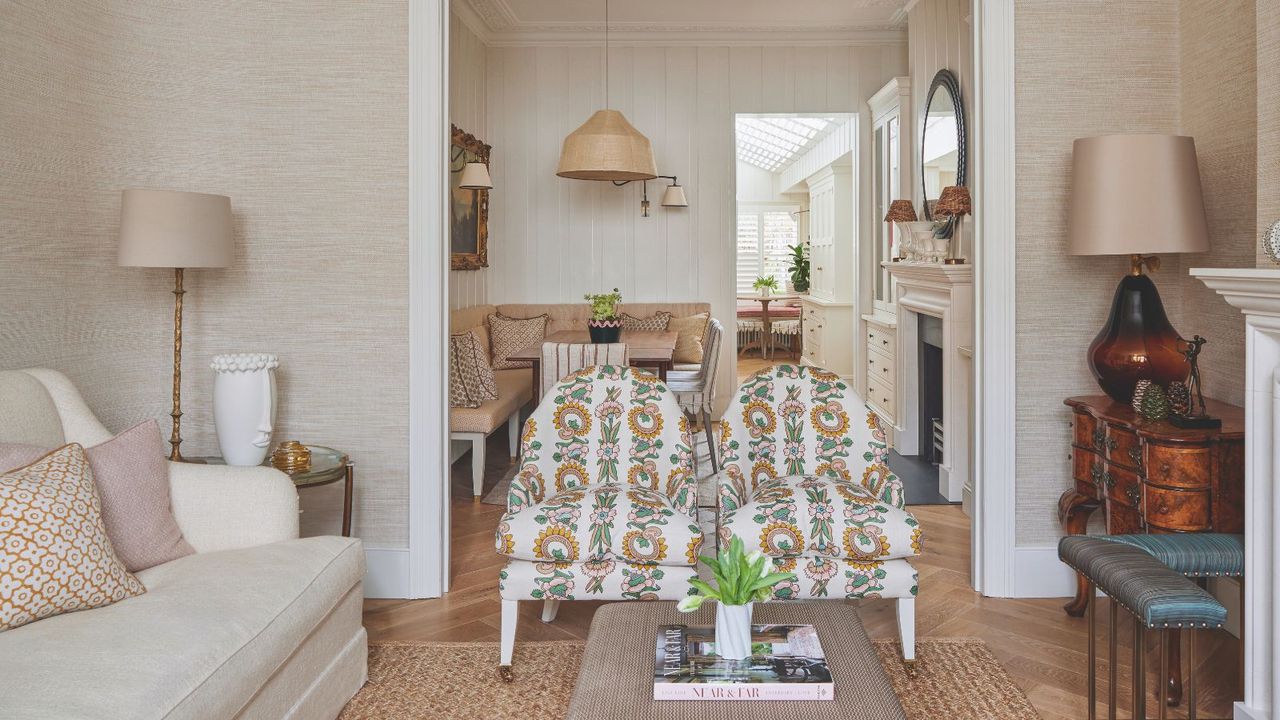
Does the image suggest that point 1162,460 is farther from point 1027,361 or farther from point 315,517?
point 315,517

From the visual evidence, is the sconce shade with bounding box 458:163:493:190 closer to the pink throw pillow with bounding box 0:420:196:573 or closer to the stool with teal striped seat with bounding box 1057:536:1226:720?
the pink throw pillow with bounding box 0:420:196:573

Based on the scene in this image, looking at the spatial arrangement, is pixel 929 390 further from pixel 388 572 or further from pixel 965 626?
pixel 388 572

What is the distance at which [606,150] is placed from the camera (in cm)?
479

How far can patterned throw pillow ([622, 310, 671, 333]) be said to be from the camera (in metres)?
7.78

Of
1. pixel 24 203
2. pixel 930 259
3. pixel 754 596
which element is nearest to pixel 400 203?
pixel 24 203

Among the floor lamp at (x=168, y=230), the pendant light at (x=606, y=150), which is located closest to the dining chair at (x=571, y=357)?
the pendant light at (x=606, y=150)

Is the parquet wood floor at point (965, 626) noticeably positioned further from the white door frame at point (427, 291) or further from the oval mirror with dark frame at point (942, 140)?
the oval mirror with dark frame at point (942, 140)

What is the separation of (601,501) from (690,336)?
A: 4.87 metres

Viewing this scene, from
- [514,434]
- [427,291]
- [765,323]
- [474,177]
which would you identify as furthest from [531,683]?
[765,323]

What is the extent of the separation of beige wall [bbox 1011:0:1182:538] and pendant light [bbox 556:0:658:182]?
192 cm

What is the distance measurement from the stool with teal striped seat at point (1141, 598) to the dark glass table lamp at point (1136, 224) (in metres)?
0.91

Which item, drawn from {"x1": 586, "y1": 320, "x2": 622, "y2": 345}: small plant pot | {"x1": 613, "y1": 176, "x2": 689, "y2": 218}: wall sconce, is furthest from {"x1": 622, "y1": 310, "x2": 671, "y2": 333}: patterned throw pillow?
{"x1": 586, "y1": 320, "x2": 622, "y2": 345}: small plant pot

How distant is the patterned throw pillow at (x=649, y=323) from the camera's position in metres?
7.78

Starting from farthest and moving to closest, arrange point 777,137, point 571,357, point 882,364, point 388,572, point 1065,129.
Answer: point 777,137, point 882,364, point 571,357, point 388,572, point 1065,129
